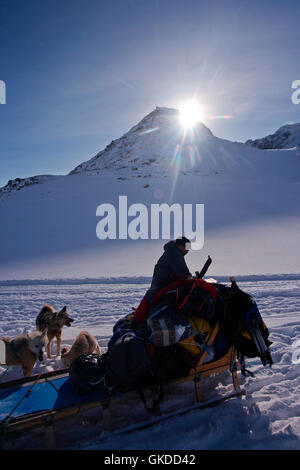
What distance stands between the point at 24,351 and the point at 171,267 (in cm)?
213

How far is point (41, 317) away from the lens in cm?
541

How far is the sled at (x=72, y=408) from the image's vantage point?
9.80ft

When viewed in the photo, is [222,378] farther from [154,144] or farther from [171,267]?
[154,144]

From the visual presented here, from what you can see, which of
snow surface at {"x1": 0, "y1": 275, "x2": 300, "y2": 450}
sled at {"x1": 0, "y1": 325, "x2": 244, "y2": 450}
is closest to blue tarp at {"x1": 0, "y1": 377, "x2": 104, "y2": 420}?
sled at {"x1": 0, "y1": 325, "x2": 244, "y2": 450}

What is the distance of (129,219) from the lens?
2055 cm

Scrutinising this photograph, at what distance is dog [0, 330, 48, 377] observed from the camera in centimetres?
413

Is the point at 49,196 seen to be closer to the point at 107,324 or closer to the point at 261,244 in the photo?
the point at 261,244

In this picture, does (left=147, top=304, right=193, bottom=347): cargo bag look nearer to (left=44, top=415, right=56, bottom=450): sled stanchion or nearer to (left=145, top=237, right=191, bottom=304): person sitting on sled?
(left=145, top=237, right=191, bottom=304): person sitting on sled

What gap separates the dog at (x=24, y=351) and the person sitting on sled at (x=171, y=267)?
4.93 feet

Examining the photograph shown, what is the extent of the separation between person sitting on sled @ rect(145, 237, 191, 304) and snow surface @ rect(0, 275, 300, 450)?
138cm

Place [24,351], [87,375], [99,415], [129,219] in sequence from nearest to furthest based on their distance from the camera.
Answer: [87,375], [99,415], [24,351], [129,219]

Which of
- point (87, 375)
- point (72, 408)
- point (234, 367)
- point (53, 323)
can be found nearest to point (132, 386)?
point (87, 375)

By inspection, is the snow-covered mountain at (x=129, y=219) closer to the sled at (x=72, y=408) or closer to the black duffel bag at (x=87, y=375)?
the sled at (x=72, y=408)
